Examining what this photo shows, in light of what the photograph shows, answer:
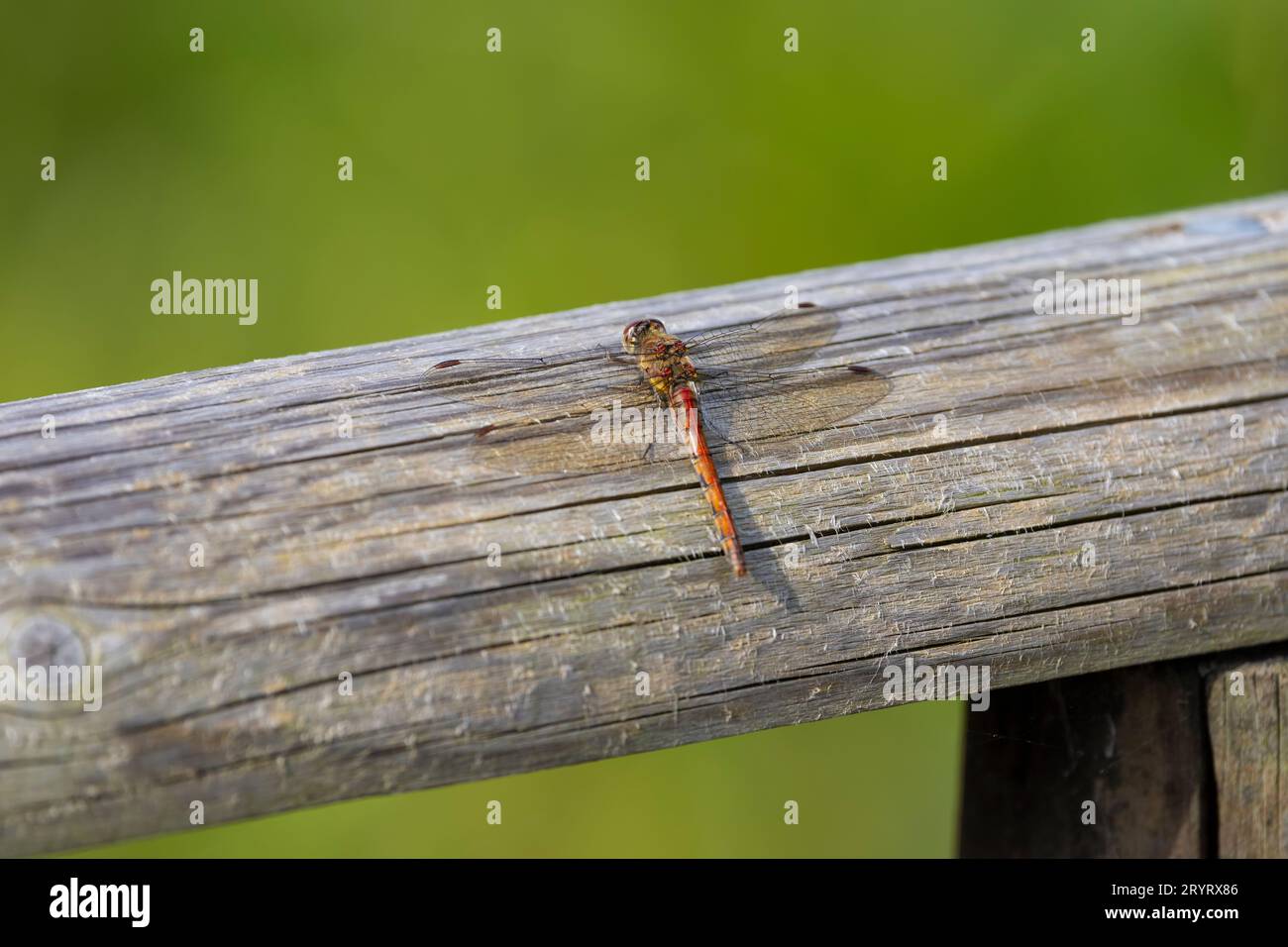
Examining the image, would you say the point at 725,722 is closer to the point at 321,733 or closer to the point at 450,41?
the point at 321,733

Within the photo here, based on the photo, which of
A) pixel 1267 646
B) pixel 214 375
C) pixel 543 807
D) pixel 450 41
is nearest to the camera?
pixel 214 375

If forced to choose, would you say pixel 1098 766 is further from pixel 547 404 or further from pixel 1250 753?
pixel 547 404

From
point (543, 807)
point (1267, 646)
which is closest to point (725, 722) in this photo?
point (1267, 646)

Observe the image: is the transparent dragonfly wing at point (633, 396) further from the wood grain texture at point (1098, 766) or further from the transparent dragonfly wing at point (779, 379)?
the wood grain texture at point (1098, 766)

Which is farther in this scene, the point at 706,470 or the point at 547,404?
the point at 547,404

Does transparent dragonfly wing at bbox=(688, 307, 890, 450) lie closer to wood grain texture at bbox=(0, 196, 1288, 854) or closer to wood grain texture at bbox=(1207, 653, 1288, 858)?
wood grain texture at bbox=(0, 196, 1288, 854)

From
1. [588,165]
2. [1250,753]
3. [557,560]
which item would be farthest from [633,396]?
[588,165]
